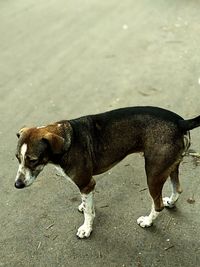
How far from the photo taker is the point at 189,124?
9.01 feet

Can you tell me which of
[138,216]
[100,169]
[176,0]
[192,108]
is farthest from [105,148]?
[176,0]

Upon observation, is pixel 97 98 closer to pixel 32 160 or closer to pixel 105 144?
pixel 105 144

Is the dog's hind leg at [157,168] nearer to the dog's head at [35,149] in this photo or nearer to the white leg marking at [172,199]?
the white leg marking at [172,199]

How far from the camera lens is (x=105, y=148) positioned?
2916mm

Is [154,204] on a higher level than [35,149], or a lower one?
lower

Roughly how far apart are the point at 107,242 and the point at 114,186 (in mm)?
578

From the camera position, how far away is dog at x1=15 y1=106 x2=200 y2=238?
2668 millimetres

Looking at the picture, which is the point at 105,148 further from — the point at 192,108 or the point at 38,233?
the point at 192,108

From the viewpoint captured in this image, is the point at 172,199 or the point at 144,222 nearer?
the point at 144,222

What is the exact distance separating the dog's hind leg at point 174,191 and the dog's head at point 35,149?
0.88 meters

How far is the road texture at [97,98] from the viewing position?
305 centimetres

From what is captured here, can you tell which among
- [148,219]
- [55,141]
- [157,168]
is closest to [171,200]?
[148,219]

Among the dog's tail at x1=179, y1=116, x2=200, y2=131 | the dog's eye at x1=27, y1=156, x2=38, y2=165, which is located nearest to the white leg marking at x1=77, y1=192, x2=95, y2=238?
the dog's eye at x1=27, y1=156, x2=38, y2=165

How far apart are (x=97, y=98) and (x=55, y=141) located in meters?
2.10
